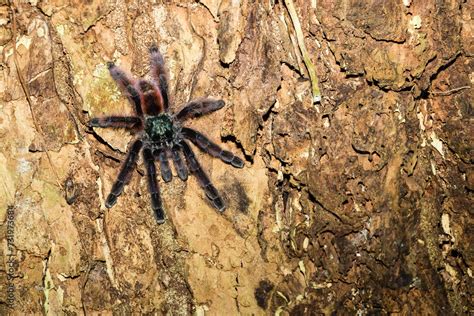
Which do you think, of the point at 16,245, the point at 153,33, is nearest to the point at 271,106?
the point at 153,33

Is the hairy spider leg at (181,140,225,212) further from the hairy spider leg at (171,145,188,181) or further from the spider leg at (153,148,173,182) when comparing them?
the spider leg at (153,148,173,182)

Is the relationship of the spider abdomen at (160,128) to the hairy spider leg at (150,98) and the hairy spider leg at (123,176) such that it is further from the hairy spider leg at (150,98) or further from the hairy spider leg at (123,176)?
the hairy spider leg at (123,176)

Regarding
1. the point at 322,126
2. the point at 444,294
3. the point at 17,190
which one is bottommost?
the point at 444,294

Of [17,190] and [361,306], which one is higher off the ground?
[17,190]

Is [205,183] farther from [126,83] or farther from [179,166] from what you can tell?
[126,83]

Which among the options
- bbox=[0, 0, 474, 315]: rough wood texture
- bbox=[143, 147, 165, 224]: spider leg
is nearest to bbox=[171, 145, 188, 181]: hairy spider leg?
bbox=[0, 0, 474, 315]: rough wood texture

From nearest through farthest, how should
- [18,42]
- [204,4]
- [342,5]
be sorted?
[342,5] < [204,4] < [18,42]

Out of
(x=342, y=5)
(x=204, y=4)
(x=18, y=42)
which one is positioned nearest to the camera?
(x=342, y=5)

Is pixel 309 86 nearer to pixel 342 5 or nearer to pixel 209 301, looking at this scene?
pixel 342 5

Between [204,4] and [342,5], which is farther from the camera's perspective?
[204,4]
